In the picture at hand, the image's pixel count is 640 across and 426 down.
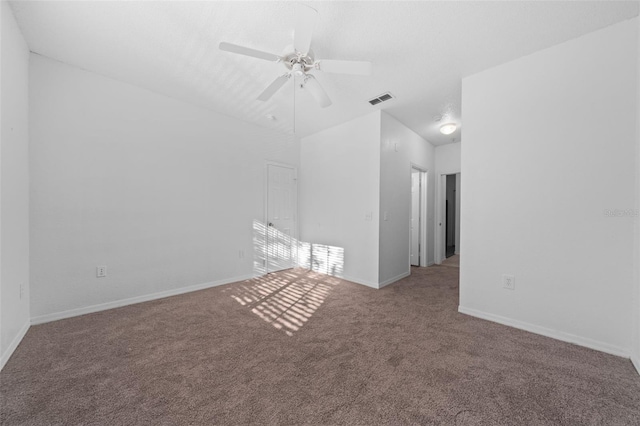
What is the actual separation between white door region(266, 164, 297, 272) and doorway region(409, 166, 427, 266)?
2.48 metres

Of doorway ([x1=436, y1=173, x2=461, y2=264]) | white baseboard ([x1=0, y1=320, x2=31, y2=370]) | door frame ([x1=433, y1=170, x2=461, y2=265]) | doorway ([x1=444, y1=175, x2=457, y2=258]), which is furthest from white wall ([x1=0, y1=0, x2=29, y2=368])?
doorway ([x1=444, y1=175, x2=457, y2=258])

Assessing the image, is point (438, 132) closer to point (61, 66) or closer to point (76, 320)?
point (61, 66)

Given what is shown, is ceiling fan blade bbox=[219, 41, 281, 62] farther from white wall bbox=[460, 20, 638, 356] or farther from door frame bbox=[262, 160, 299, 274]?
door frame bbox=[262, 160, 299, 274]

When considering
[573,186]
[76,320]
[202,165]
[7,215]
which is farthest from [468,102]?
[76,320]

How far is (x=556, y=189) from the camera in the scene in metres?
2.17

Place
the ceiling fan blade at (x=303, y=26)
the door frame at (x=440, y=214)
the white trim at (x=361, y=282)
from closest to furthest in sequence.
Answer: the ceiling fan blade at (x=303, y=26) < the white trim at (x=361, y=282) < the door frame at (x=440, y=214)

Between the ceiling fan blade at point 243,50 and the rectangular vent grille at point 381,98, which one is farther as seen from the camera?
the rectangular vent grille at point 381,98

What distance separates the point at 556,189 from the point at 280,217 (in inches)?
146

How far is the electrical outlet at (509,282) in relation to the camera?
2377 mm

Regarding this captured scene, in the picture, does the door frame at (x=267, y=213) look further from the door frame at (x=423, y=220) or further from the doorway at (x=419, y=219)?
the door frame at (x=423, y=220)

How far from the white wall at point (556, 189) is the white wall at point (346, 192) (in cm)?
125

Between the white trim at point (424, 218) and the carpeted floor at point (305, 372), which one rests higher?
the white trim at point (424, 218)

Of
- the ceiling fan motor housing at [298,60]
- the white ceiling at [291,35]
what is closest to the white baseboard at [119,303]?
the white ceiling at [291,35]

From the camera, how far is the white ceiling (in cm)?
182
